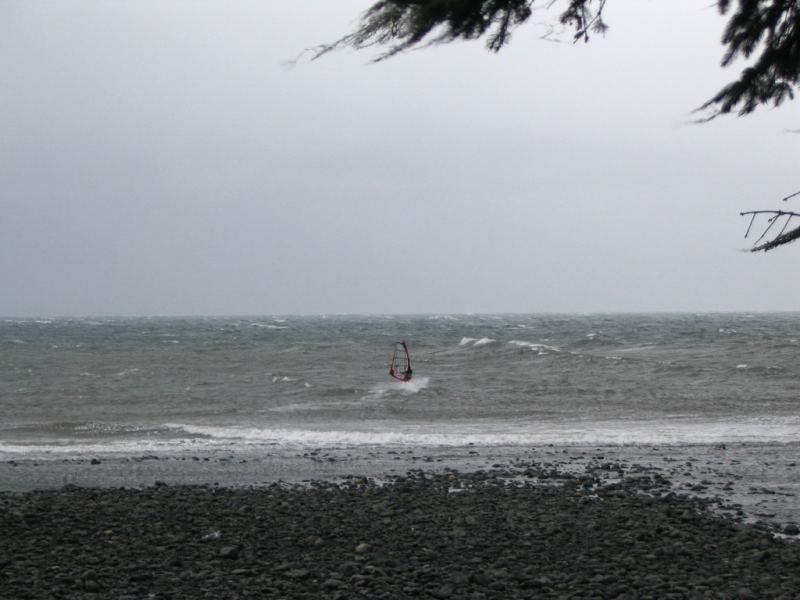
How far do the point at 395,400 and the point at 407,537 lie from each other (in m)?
16.5

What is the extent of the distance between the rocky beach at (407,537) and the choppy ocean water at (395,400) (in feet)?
16.7

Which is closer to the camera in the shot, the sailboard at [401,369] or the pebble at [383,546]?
the pebble at [383,546]

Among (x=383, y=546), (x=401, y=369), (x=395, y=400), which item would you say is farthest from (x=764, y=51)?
(x=401, y=369)

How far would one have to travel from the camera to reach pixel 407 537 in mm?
8133

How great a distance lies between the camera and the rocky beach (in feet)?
21.6

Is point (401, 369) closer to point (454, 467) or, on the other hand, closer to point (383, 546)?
point (454, 467)

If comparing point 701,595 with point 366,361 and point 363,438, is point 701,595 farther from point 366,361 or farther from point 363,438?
point 366,361

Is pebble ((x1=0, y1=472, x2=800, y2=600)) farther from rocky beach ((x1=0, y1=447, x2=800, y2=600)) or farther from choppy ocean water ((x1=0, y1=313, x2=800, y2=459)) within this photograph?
choppy ocean water ((x1=0, y1=313, x2=800, y2=459))

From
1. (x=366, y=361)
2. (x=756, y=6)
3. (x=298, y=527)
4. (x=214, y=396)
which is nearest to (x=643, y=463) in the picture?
(x=298, y=527)

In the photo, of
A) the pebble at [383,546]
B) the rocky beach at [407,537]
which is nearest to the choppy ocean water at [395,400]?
the rocky beach at [407,537]

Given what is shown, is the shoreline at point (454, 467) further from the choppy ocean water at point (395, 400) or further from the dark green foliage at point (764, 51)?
the dark green foliage at point (764, 51)

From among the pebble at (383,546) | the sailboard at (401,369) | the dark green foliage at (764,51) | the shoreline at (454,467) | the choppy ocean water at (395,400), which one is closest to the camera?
the dark green foliage at (764,51)

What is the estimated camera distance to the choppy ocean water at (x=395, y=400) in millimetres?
17453

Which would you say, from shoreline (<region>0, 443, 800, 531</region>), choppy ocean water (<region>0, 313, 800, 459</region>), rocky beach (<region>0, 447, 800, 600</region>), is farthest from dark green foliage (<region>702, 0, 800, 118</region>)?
choppy ocean water (<region>0, 313, 800, 459</region>)
